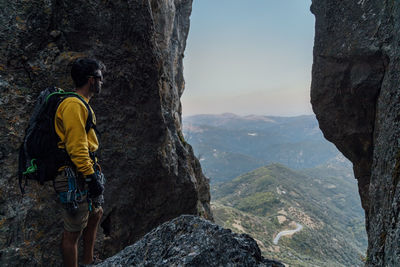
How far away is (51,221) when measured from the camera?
612 cm

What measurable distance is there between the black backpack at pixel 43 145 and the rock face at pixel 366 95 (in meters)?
6.39

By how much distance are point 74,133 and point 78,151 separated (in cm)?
33

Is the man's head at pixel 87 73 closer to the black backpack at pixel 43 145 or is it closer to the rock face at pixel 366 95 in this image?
the black backpack at pixel 43 145

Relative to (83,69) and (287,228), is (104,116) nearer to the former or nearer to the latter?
(83,69)

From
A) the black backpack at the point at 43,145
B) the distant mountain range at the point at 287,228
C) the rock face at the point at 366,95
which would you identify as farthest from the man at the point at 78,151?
the distant mountain range at the point at 287,228

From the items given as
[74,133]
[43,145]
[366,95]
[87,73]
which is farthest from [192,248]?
[366,95]

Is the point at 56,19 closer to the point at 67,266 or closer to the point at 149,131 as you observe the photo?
the point at 149,131

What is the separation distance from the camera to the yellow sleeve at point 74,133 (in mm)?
4373

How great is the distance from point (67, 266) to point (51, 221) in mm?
1651

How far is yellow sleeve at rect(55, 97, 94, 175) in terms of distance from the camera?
4.37 m

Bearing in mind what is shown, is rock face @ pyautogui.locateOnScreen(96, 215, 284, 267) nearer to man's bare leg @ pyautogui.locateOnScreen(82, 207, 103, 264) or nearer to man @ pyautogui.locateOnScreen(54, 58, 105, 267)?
man @ pyautogui.locateOnScreen(54, 58, 105, 267)

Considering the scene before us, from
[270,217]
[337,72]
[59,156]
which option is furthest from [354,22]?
[270,217]

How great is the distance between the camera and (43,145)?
4457mm

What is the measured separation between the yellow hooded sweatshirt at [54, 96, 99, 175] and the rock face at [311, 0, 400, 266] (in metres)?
→ 5.80
